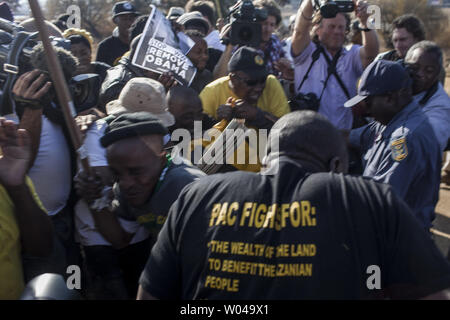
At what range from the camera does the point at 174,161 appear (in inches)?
106

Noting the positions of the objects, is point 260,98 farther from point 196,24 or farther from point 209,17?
point 209,17

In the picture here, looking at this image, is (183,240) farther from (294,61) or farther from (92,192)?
(294,61)

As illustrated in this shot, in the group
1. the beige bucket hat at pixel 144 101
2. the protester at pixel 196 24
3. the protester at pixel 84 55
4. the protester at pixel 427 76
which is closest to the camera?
the beige bucket hat at pixel 144 101

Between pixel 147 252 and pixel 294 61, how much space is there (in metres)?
2.38

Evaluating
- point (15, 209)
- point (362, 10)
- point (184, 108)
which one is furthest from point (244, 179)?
point (362, 10)

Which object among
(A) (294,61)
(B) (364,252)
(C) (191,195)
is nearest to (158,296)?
(C) (191,195)

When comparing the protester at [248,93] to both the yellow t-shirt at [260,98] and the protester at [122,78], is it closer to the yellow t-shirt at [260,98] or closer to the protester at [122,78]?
the yellow t-shirt at [260,98]

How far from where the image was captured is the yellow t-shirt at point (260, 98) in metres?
3.96

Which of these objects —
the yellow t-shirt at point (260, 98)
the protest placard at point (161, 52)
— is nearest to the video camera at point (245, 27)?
the protest placard at point (161, 52)

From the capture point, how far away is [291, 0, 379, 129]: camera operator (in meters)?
4.40

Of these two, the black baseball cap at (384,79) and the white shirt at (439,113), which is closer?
the black baseball cap at (384,79)

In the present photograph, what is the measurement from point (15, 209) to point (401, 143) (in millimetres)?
2130

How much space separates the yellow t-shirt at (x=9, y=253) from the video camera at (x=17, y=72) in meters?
0.81

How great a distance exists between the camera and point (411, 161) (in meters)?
2.98
